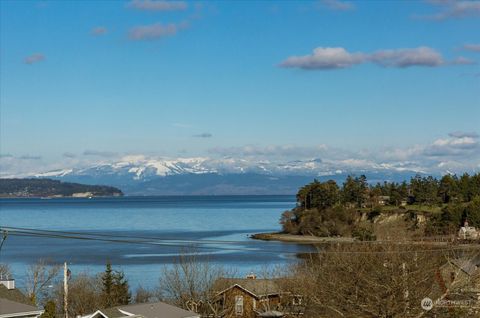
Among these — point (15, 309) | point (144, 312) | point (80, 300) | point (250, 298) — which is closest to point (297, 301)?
point (250, 298)

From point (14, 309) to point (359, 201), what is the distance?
11536 cm

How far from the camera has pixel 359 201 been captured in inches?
5487

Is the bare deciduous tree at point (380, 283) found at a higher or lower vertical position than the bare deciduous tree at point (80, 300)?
higher

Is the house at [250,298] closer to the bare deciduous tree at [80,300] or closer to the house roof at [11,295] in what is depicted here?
the bare deciduous tree at [80,300]

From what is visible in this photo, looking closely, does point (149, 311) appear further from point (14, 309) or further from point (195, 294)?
point (195, 294)

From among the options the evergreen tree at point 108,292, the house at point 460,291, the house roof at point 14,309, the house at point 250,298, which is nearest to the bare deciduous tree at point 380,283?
the house at point 460,291

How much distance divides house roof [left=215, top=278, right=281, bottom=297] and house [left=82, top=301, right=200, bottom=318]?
31.1 feet

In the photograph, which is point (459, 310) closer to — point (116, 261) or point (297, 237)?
point (116, 261)

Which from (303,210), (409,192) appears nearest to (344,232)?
(303,210)

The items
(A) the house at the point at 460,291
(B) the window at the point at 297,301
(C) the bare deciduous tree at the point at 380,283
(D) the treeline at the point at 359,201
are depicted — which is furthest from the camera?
(D) the treeline at the point at 359,201

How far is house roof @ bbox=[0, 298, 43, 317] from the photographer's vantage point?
27111mm

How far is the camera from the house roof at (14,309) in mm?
27111

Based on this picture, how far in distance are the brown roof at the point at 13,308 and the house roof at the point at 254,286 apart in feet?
43.5

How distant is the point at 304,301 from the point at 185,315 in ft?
26.1
